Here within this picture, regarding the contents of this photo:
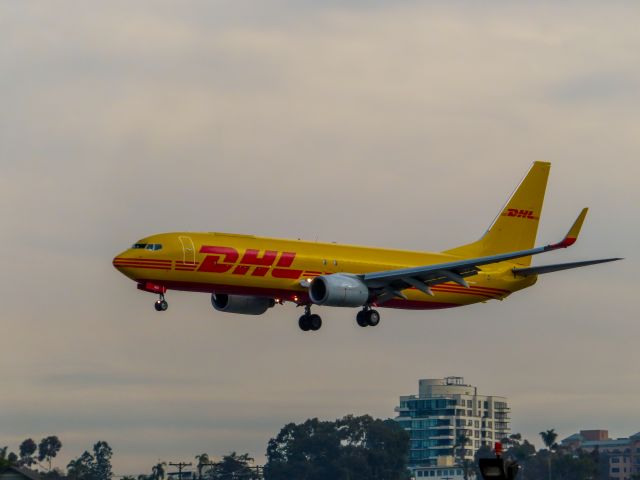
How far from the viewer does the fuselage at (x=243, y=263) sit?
7875 cm

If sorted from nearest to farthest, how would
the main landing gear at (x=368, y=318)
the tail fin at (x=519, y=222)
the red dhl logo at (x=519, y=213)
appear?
the main landing gear at (x=368, y=318), the tail fin at (x=519, y=222), the red dhl logo at (x=519, y=213)

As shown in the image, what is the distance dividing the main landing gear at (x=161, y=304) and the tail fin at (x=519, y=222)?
82.6 ft

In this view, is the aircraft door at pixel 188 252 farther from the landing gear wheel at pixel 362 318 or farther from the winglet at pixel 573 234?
the winglet at pixel 573 234

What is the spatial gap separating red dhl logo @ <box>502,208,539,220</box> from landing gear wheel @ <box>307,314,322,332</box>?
19287mm

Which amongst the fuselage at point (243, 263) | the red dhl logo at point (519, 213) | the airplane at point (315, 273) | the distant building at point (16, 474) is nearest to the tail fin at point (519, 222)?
the red dhl logo at point (519, 213)

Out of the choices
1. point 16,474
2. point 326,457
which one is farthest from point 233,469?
point 16,474

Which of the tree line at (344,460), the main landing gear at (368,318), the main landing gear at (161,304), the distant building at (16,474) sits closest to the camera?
the main landing gear at (161,304)

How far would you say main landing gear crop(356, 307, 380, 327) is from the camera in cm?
8669

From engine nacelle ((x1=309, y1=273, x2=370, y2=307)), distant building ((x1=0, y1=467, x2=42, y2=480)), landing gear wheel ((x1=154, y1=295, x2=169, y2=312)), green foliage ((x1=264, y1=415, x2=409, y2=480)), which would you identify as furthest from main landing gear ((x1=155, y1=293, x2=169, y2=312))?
green foliage ((x1=264, y1=415, x2=409, y2=480))

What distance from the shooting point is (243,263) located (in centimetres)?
8019

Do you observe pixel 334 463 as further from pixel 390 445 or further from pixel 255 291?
pixel 255 291

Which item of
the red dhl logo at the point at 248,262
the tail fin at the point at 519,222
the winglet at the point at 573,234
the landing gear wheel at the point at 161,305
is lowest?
the landing gear wheel at the point at 161,305

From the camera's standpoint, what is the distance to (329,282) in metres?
81.9

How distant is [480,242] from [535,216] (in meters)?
5.97
